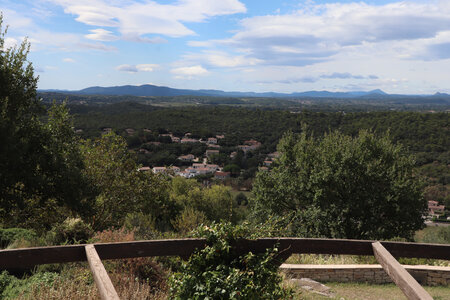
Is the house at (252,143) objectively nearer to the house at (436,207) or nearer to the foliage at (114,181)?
the house at (436,207)

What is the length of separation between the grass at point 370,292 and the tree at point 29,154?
783cm

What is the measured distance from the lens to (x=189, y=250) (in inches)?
106

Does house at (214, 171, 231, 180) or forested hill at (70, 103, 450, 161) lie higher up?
forested hill at (70, 103, 450, 161)

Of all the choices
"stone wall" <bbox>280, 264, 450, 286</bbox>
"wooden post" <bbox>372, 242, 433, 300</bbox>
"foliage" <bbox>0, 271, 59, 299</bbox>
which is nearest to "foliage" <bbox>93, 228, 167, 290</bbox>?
"foliage" <bbox>0, 271, 59, 299</bbox>

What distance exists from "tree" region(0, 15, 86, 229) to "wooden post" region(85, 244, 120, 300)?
754 cm

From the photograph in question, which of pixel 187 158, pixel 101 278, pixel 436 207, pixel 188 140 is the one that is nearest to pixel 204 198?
pixel 436 207

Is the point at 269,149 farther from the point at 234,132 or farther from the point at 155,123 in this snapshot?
the point at 155,123

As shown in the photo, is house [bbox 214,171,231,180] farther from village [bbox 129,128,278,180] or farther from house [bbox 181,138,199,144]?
house [bbox 181,138,199,144]

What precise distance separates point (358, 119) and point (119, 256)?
89648mm

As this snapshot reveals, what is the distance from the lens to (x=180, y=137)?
108438 mm

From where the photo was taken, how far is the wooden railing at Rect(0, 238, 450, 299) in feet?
7.63

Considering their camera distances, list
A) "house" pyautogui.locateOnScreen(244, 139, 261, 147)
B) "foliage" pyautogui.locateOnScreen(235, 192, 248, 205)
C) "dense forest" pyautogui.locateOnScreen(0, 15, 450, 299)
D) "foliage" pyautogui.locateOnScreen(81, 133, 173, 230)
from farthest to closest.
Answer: "house" pyautogui.locateOnScreen(244, 139, 261, 147)
"foliage" pyautogui.locateOnScreen(235, 192, 248, 205)
"foliage" pyautogui.locateOnScreen(81, 133, 173, 230)
"dense forest" pyautogui.locateOnScreen(0, 15, 450, 299)

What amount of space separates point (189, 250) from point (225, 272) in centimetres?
34

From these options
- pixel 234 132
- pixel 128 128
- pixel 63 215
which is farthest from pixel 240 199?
pixel 234 132
